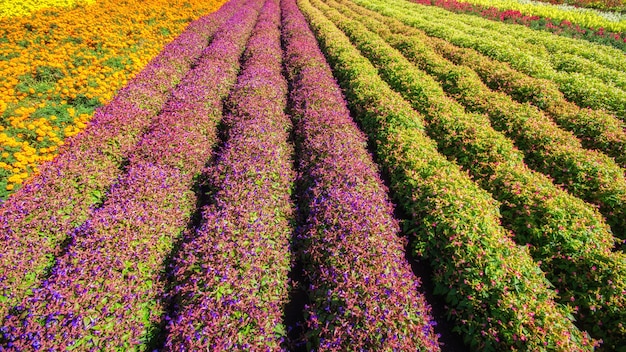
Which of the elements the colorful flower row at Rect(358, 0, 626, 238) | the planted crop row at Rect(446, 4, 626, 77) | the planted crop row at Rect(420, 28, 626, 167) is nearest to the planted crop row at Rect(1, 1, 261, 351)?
the colorful flower row at Rect(358, 0, 626, 238)

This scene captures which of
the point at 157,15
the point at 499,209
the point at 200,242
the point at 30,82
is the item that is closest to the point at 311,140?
the point at 200,242

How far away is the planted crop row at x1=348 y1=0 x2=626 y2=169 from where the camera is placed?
7.21 metres

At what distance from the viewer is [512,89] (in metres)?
9.48

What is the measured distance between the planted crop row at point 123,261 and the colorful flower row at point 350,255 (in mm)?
2163

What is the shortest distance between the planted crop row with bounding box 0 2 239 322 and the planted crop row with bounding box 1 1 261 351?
0.32 metres

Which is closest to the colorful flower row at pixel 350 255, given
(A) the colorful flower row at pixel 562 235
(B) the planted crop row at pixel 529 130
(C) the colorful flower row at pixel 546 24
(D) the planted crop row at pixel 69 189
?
(A) the colorful flower row at pixel 562 235

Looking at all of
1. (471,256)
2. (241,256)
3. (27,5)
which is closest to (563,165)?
(471,256)

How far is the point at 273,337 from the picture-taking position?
3.63m

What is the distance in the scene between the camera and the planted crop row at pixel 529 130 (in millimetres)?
5730

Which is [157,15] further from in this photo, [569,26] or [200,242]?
[569,26]

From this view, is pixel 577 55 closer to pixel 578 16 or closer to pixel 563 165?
pixel 563 165

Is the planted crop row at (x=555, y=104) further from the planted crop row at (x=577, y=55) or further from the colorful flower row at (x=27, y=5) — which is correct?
the colorful flower row at (x=27, y=5)


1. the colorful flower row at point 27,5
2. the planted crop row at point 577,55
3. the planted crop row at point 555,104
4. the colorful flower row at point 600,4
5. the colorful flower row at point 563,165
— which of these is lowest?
the colorful flower row at point 563,165

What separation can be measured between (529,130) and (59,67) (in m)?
12.9
